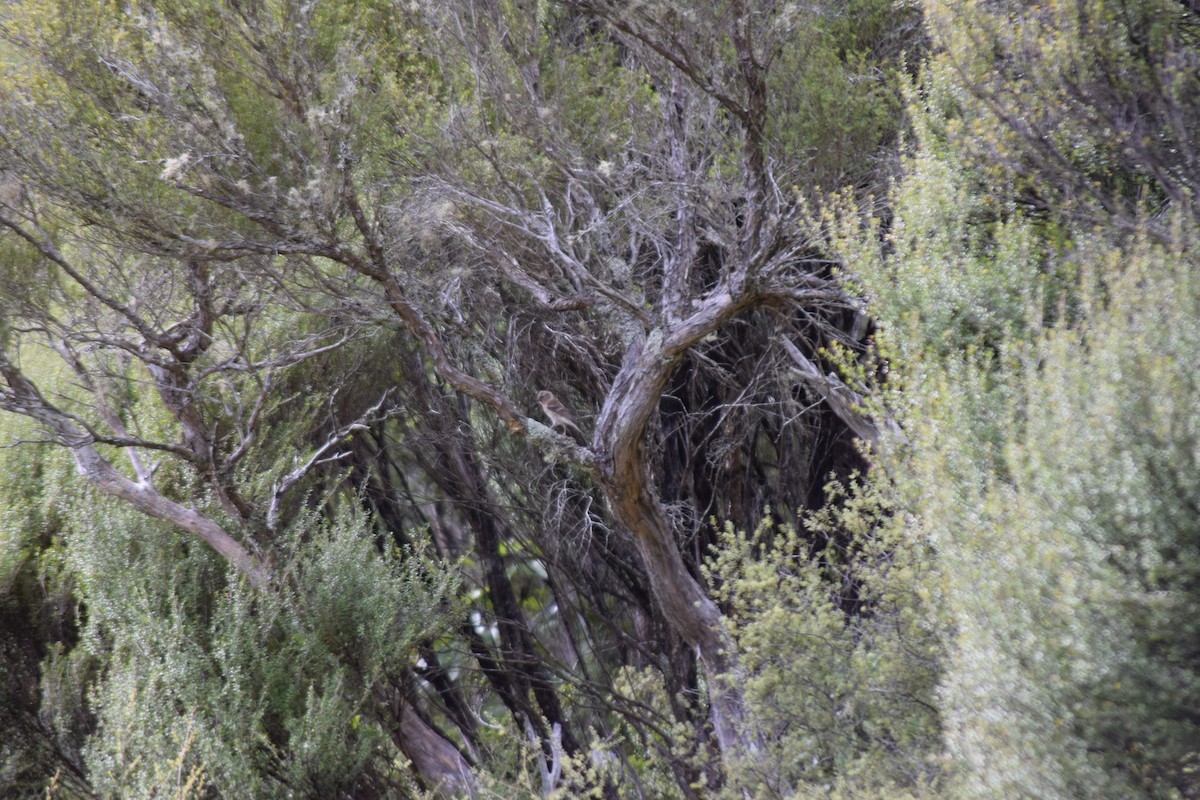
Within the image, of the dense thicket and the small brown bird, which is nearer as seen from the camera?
the dense thicket

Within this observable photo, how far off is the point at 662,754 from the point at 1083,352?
4.47 m

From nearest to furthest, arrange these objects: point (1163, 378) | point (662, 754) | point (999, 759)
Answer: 1. point (1163, 378)
2. point (999, 759)
3. point (662, 754)

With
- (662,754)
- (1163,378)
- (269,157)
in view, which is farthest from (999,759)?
(269,157)

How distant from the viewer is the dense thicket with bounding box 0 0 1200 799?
9.47 ft

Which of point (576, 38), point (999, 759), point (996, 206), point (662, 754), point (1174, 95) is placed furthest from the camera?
point (576, 38)

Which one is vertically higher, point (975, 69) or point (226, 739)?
point (975, 69)

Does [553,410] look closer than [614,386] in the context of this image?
No

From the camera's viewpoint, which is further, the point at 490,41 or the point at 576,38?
the point at 576,38

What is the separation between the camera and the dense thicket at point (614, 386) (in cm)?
289

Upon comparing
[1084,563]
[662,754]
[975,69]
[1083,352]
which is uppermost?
[975,69]

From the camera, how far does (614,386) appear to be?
562cm

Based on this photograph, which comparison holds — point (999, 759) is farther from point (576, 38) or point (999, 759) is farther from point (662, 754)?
point (576, 38)

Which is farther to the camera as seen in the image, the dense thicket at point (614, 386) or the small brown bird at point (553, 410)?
the small brown bird at point (553, 410)

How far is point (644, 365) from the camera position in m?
5.43
